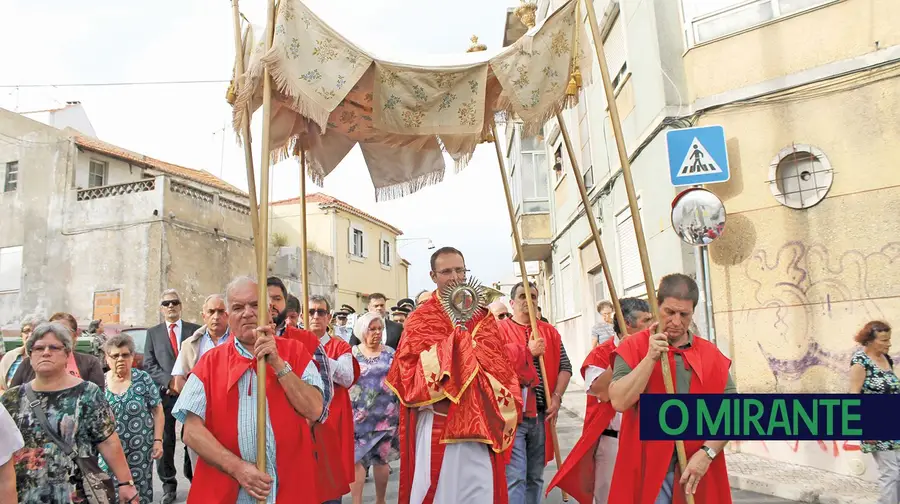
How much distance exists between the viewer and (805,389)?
7391 mm

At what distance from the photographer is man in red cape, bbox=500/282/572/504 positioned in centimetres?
484

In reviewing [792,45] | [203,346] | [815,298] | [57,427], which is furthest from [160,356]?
[792,45]

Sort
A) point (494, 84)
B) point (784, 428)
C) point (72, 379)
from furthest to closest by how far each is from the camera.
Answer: point (494, 84), point (72, 379), point (784, 428)

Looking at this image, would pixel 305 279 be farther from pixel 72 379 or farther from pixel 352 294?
pixel 352 294

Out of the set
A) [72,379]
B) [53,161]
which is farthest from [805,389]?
[53,161]

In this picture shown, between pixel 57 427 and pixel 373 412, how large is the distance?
3074mm

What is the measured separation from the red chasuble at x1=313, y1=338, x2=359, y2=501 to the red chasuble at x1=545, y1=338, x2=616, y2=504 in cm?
137

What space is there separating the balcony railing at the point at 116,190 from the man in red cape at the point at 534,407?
19869 mm

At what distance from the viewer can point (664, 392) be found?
3322mm

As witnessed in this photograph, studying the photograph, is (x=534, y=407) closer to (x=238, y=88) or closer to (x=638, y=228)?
(x=638, y=228)

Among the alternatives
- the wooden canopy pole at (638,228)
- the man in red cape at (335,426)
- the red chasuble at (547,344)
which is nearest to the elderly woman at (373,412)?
the man in red cape at (335,426)

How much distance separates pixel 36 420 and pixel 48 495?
40 cm

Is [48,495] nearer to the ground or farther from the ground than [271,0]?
nearer to the ground

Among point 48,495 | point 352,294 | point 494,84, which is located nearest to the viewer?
point 48,495
